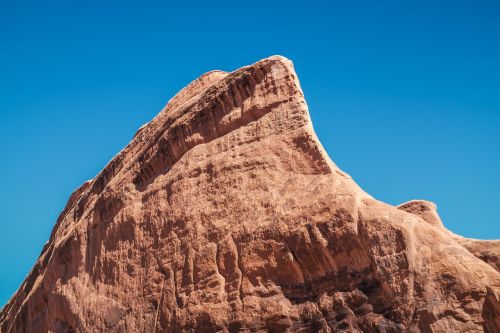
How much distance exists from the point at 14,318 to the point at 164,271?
12.5 meters

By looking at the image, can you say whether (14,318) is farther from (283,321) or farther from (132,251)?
(283,321)

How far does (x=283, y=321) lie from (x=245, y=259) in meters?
2.22

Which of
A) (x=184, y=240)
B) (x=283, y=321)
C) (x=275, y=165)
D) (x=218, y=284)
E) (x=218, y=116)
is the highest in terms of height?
(x=218, y=116)

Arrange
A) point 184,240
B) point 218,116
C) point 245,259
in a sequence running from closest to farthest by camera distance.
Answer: point 245,259 < point 184,240 < point 218,116

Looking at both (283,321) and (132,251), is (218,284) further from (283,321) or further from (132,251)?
(132,251)

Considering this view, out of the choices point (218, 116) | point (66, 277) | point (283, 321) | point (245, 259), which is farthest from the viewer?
point (66, 277)

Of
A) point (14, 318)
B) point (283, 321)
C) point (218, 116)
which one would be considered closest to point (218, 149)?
point (218, 116)

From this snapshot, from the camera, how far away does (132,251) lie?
23922 mm

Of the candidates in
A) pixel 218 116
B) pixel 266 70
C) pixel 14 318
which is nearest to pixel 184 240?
pixel 218 116

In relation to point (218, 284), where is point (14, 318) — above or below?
above

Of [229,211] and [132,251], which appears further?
[132,251]

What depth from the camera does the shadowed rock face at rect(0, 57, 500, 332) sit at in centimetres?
1761

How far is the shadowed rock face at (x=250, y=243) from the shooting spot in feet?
57.8

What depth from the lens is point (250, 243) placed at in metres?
20.5
